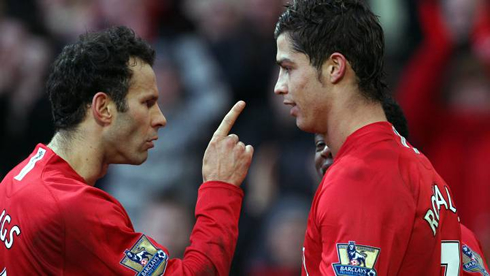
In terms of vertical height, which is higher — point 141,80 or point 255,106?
point 255,106

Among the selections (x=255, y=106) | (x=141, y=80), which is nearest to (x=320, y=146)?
(x=141, y=80)

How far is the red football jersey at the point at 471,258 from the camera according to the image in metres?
4.78

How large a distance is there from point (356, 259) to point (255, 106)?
16.2 feet

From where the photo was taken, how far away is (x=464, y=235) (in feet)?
16.5

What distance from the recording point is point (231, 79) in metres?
9.00

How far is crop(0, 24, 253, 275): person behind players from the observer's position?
4430mm

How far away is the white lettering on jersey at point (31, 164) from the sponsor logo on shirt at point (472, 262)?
7.10 ft


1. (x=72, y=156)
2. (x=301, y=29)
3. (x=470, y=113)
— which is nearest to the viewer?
(x=301, y=29)

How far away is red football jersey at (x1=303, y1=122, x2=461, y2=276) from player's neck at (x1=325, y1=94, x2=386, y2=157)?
0.04m

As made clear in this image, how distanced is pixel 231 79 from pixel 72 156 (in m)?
4.39

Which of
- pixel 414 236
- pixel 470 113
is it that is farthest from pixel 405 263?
pixel 470 113

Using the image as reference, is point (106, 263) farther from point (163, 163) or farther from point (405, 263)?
point (163, 163)

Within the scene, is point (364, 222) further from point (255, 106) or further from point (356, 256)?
point (255, 106)

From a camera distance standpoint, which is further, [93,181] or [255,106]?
[255,106]
